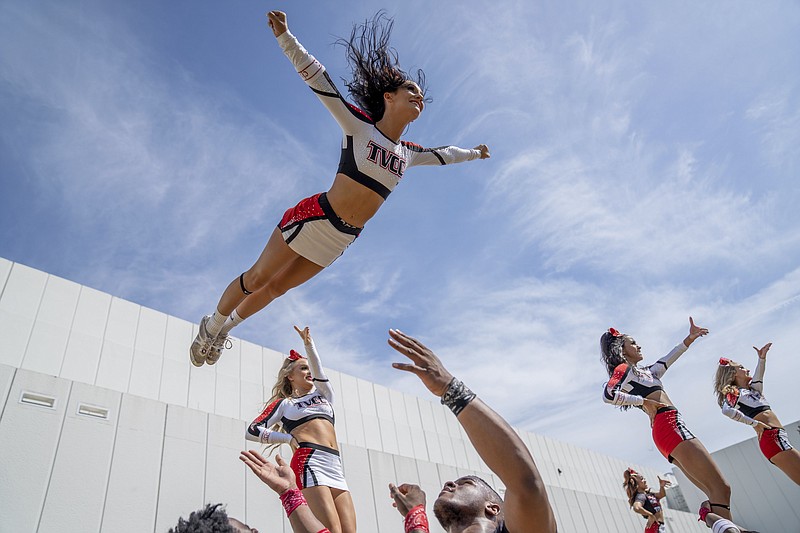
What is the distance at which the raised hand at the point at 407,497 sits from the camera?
3.06 m

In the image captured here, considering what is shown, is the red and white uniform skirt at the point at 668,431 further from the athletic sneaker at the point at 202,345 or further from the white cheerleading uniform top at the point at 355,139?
the athletic sneaker at the point at 202,345

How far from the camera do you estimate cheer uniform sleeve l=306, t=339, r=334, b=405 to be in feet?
15.8

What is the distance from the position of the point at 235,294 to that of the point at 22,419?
2.29 meters

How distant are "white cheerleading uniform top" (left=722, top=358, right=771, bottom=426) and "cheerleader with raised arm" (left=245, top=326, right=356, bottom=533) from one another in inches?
208

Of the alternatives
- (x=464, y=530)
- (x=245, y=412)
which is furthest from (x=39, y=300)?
(x=464, y=530)

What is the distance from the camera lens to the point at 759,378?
696cm

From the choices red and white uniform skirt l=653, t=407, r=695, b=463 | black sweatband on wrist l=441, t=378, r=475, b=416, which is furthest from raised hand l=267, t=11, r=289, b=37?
red and white uniform skirt l=653, t=407, r=695, b=463

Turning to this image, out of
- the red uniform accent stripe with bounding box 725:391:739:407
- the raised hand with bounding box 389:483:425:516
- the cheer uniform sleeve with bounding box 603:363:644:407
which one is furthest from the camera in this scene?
the red uniform accent stripe with bounding box 725:391:739:407

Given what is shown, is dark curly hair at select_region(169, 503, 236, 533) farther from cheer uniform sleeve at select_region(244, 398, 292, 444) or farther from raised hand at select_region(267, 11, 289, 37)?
raised hand at select_region(267, 11, 289, 37)

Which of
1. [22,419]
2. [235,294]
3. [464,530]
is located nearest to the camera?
[464,530]

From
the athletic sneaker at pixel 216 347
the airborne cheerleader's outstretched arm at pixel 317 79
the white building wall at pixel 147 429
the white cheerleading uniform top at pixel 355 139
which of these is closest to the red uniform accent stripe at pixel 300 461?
the athletic sneaker at pixel 216 347

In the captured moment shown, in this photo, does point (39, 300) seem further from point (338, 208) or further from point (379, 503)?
point (338, 208)

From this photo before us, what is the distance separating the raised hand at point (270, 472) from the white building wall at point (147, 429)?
270 centimetres

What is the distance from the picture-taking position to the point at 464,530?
6.96 feet
